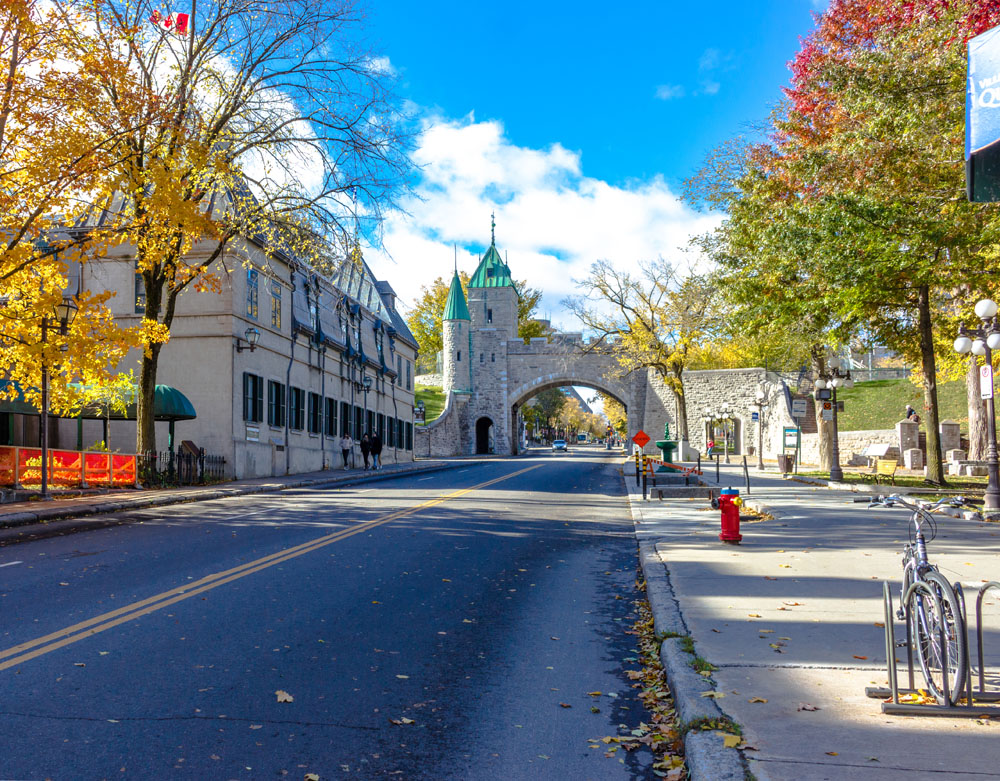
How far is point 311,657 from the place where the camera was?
5531 mm

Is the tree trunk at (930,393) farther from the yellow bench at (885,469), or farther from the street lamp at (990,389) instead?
the street lamp at (990,389)

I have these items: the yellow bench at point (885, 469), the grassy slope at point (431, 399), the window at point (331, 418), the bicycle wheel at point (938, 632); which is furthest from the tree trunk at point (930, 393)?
the grassy slope at point (431, 399)

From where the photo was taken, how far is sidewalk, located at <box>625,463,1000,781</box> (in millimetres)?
3711

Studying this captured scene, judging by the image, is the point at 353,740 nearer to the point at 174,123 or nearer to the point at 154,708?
the point at 154,708

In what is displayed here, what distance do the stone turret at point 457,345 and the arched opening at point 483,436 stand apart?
444cm

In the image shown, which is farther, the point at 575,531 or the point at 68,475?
the point at 68,475

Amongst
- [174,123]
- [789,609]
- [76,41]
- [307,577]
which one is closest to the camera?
[789,609]

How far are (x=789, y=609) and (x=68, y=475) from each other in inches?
703

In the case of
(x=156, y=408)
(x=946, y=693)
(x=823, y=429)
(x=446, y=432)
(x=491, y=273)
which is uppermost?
(x=491, y=273)

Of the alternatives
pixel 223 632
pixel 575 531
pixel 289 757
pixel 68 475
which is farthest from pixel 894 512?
pixel 68 475

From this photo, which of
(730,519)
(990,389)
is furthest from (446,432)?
(730,519)

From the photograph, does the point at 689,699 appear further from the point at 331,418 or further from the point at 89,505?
the point at 331,418

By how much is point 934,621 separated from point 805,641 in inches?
58.1

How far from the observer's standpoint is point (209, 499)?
19.1m
